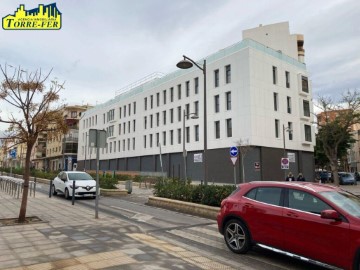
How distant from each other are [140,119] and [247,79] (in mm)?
23273

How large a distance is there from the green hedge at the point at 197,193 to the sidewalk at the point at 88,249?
12.1 feet

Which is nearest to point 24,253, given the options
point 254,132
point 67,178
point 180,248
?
point 180,248

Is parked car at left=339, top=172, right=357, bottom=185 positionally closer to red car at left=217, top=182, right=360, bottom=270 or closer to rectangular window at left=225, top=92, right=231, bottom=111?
rectangular window at left=225, top=92, right=231, bottom=111

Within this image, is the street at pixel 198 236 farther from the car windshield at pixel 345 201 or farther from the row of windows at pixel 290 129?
the row of windows at pixel 290 129

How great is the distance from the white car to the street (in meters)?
4.29

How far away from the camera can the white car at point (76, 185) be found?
1733 cm

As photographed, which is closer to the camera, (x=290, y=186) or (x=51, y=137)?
(x=290, y=186)

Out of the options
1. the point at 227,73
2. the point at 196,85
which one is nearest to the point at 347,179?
the point at 227,73

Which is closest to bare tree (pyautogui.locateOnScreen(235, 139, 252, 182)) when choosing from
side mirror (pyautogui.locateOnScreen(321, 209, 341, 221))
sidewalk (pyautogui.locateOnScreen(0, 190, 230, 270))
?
sidewalk (pyautogui.locateOnScreen(0, 190, 230, 270))

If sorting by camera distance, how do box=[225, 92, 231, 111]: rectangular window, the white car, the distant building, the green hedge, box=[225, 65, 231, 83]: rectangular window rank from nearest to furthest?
the green hedge
the white car
box=[225, 92, 231, 111]: rectangular window
box=[225, 65, 231, 83]: rectangular window
the distant building

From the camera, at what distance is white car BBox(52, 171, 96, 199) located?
17328mm

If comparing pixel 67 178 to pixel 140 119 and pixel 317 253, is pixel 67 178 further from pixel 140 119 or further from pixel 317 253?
pixel 140 119

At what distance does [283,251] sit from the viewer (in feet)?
19.3

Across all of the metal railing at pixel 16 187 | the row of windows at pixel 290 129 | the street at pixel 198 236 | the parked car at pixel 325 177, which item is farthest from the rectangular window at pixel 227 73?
the street at pixel 198 236
